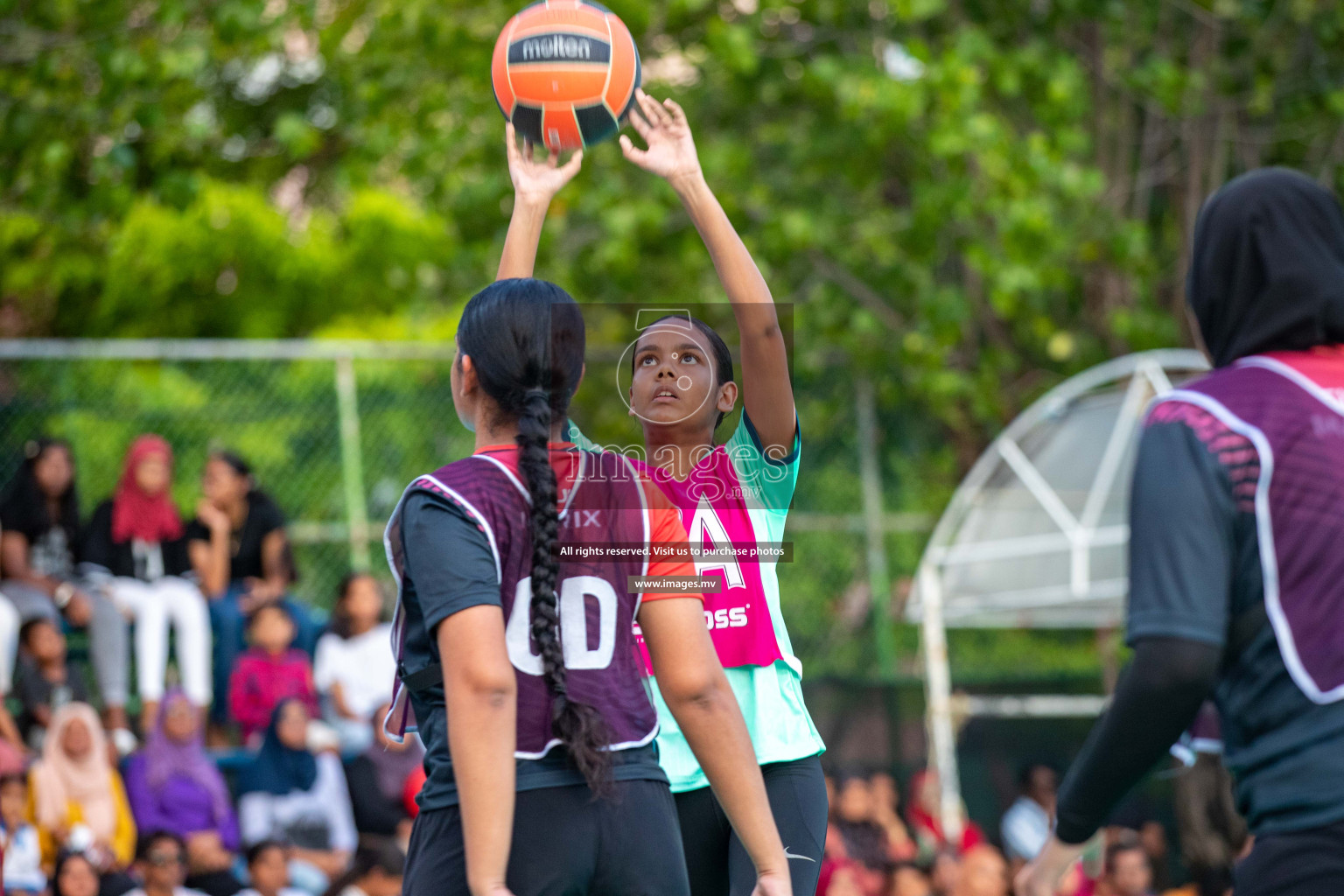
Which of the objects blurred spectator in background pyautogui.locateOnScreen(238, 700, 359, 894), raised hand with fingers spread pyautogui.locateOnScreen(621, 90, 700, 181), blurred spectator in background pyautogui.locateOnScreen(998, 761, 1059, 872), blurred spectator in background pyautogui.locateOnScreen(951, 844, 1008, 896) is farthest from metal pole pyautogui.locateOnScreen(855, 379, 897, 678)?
raised hand with fingers spread pyautogui.locateOnScreen(621, 90, 700, 181)

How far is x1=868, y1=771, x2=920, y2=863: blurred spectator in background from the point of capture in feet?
31.9

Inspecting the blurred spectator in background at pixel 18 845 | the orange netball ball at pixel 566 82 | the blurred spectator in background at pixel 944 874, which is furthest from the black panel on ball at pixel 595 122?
the blurred spectator in background at pixel 944 874

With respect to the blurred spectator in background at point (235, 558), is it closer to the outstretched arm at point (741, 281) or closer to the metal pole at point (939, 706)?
the metal pole at point (939, 706)

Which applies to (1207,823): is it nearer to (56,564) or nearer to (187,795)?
(187,795)

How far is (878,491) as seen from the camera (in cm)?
1147

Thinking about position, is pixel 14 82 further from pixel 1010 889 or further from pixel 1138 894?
pixel 1138 894

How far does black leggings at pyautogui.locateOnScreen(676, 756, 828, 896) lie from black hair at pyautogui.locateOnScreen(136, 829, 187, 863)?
189 inches

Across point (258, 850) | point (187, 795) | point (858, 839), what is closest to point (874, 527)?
point (858, 839)

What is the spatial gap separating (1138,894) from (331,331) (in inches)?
343

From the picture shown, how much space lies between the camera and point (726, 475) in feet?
12.5

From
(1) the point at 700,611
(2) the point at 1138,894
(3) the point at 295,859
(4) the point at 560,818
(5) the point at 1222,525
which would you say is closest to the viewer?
(5) the point at 1222,525

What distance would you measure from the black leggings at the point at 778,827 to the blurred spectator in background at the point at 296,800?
537cm

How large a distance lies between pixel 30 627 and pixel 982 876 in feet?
19.1

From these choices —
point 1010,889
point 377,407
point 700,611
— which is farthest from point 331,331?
point 700,611
